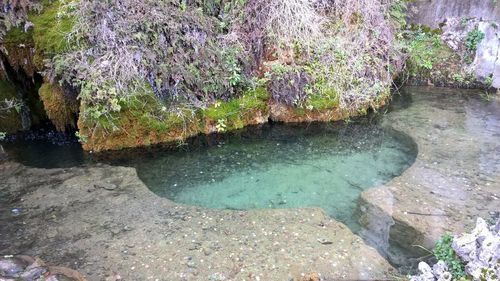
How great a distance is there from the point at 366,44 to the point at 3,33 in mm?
6956

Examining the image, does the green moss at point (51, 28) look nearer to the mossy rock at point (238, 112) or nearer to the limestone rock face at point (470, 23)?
the mossy rock at point (238, 112)

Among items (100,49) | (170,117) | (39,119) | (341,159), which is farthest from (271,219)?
(39,119)

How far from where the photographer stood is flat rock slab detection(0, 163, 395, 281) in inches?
173

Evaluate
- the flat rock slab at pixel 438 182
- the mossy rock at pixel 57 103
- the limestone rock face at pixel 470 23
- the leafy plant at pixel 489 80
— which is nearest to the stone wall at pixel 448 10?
the limestone rock face at pixel 470 23

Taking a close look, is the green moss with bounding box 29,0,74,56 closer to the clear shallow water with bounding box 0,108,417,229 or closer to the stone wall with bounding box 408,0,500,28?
the clear shallow water with bounding box 0,108,417,229

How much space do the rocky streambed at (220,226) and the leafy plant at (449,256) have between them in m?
0.50

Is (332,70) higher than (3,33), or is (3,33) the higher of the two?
(3,33)

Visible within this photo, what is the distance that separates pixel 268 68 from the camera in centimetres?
793

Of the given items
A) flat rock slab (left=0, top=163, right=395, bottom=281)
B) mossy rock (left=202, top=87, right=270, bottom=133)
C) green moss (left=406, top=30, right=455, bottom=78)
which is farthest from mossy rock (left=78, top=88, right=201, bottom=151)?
green moss (left=406, top=30, right=455, bottom=78)

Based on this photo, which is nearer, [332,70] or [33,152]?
[33,152]

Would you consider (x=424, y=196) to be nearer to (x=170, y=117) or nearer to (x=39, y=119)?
(x=170, y=117)

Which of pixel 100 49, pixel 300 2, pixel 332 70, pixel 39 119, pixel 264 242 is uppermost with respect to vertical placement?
pixel 300 2

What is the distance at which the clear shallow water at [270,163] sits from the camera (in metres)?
5.84

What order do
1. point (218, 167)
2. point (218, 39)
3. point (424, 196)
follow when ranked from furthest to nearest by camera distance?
point (218, 39)
point (218, 167)
point (424, 196)
